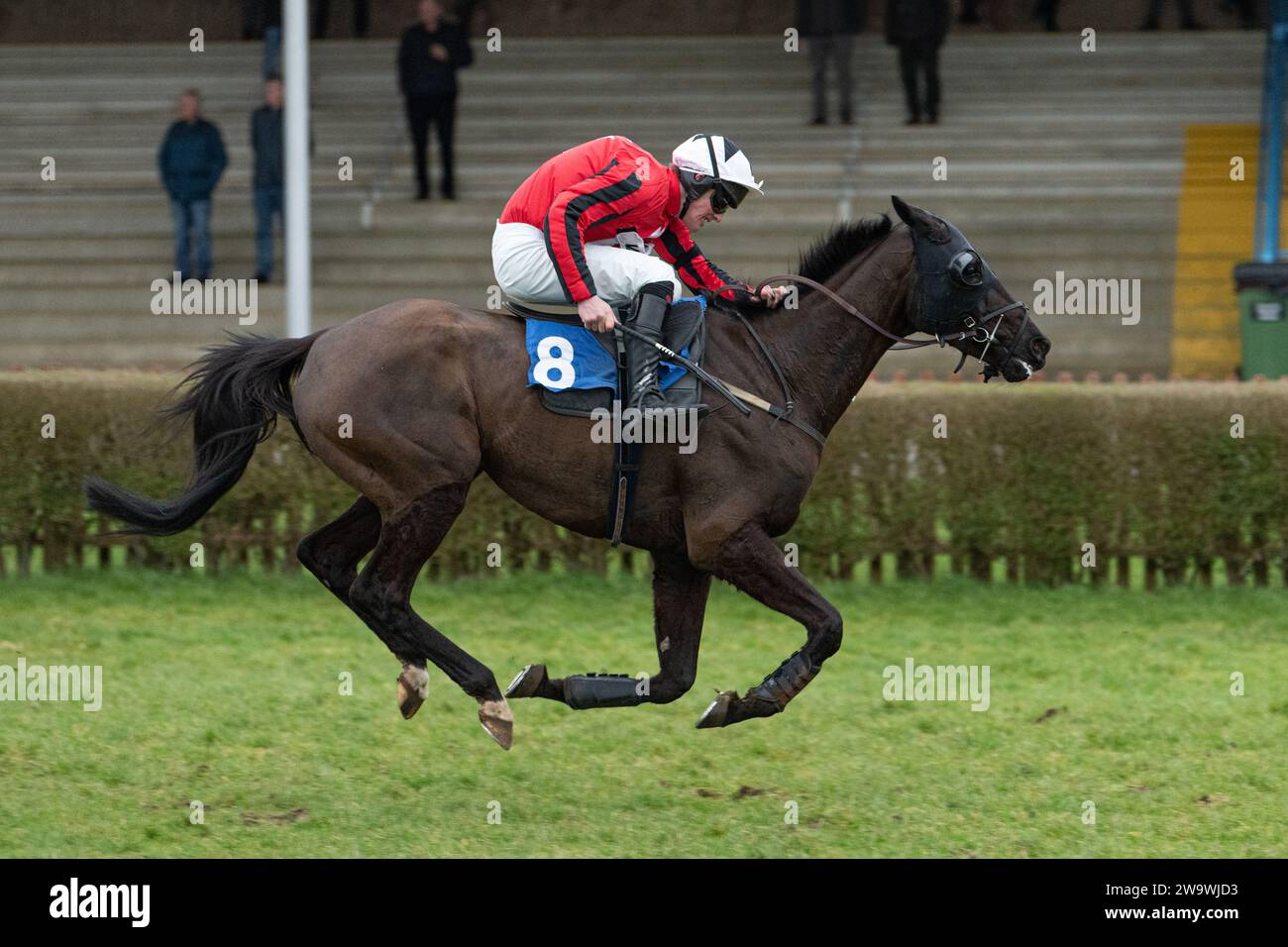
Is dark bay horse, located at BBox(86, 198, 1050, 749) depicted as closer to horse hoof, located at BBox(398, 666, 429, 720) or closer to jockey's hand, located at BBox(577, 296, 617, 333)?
horse hoof, located at BBox(398, 666, 429, 720)

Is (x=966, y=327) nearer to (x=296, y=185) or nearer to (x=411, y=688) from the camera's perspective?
(x=411, y=688)

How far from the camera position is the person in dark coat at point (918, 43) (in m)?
13.9

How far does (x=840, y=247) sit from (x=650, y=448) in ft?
3.20

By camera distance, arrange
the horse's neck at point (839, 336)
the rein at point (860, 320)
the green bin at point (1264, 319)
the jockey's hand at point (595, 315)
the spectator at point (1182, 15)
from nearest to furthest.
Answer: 1. the jockey's hand at point (595, 315)
2. the rein at point (860, 320)
3. the horse's neck at point (839, 336)
4. the green bin at point (1264, 319)
5. the spectator at point (1182, 15)

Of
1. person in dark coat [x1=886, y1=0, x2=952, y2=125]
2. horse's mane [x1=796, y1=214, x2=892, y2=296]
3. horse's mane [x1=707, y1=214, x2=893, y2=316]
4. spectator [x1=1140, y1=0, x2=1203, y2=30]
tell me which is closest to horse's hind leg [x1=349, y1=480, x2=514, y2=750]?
horse's mane [x1=707, y1=214, x2=893, y2=316]

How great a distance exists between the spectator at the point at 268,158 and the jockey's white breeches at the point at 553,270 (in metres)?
7.81

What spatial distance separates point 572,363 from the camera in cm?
543

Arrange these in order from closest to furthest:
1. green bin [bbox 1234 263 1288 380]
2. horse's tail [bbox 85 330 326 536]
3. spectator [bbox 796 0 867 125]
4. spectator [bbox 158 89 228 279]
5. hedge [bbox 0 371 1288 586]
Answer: horse's tail [bbox 85 330 326 536]
hedge [bbox 0 371 1288 586]
green bin [bbox 1234 263 1288 380]
spectator [bbox 158 89 228 279]
spectator [bbox 796 0 867 125]

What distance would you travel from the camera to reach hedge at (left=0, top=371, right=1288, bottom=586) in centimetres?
865

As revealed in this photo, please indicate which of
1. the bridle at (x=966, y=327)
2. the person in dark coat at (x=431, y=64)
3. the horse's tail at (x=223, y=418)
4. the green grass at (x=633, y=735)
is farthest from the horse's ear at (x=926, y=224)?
the person in dark coat at (x=431, y=64)

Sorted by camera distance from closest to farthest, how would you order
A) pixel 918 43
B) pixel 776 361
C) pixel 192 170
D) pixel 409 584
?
1. pixel 409 584
2. pixel 776 361
3. pixel 192 170
4. pixel 918 43

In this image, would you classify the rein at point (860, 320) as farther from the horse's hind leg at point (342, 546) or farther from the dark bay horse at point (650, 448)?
the horse's hind leg at point (342, 546)

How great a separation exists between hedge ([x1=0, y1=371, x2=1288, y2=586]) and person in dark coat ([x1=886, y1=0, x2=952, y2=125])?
19.2ft

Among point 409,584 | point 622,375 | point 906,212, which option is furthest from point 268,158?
point 906,212
